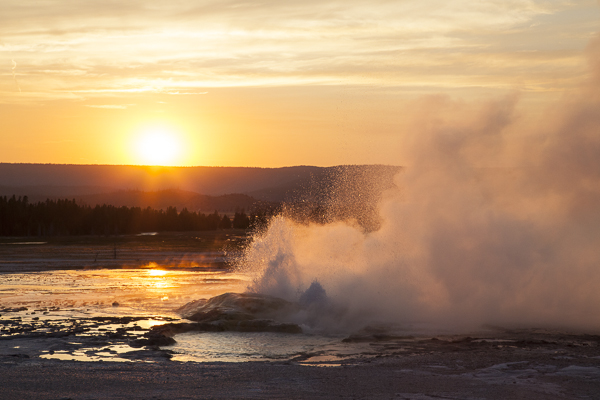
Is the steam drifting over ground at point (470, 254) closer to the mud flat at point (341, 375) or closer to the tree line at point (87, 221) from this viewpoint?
the mud flat at point (341, 375)

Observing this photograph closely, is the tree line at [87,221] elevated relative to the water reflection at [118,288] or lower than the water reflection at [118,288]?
elevated

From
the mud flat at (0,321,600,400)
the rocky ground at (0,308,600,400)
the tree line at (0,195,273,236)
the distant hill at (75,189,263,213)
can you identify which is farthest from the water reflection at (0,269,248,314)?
the distant hill at (75,189,263,213)

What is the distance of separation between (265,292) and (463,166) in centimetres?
821

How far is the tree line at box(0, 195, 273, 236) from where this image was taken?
74.8 meters

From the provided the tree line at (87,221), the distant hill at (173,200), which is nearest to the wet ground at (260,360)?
the tree line at (87,221)

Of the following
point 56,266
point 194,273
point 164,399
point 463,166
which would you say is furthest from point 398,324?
point 56,266

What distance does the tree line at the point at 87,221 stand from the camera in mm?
74831

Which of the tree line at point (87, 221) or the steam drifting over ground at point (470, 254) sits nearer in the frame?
the steam drifting over ground at point (470, 254)

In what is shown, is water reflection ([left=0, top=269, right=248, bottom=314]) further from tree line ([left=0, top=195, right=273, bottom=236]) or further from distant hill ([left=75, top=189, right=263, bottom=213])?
distant hill ([left=75, top=189, right=263, bottom=213])

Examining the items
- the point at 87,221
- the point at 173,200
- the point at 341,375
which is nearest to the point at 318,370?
the point at 341,375

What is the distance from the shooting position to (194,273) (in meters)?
35.1

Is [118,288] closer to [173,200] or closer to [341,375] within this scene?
[341,375]

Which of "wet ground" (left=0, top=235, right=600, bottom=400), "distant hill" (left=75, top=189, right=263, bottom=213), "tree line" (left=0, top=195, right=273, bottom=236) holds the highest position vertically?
"distant hill" (left=75, top=189, right=263, bottom=213)

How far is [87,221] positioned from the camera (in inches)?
3098
